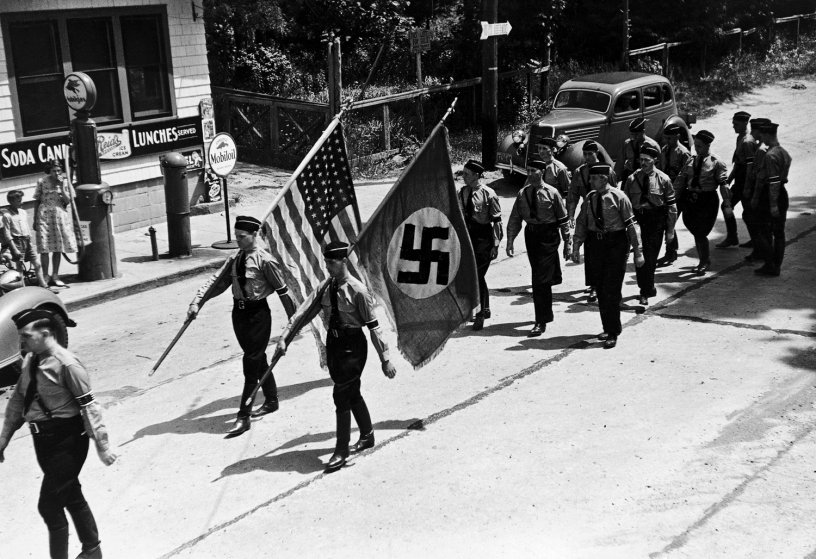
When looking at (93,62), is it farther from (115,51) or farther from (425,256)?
(425,256)

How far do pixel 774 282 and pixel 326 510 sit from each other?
789 centimetres

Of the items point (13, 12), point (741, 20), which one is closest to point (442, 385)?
point (13, 12)

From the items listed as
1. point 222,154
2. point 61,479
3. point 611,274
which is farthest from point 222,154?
point 61,479

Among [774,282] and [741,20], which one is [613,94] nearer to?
[774,282]

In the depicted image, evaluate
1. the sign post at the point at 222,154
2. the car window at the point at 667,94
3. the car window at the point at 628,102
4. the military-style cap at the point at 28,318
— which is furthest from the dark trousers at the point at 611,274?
the car window at the point at 667,94

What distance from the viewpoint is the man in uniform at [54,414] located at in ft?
22.5

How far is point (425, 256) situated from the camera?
8703mm

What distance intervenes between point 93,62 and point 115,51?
0.42 meters

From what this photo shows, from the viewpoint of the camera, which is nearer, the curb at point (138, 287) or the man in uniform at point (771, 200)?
the man in uniform at point (771, 200)

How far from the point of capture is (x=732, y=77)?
31.5m

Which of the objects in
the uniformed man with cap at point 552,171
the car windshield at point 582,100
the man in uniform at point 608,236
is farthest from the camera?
the car windshield at point 582,100

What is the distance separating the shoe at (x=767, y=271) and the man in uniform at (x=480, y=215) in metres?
4.06

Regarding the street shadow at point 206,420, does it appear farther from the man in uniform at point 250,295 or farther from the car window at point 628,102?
the car window at point 628,102

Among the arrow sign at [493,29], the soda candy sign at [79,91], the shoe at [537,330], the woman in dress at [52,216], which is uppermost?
the arrow sign at [493,29]
